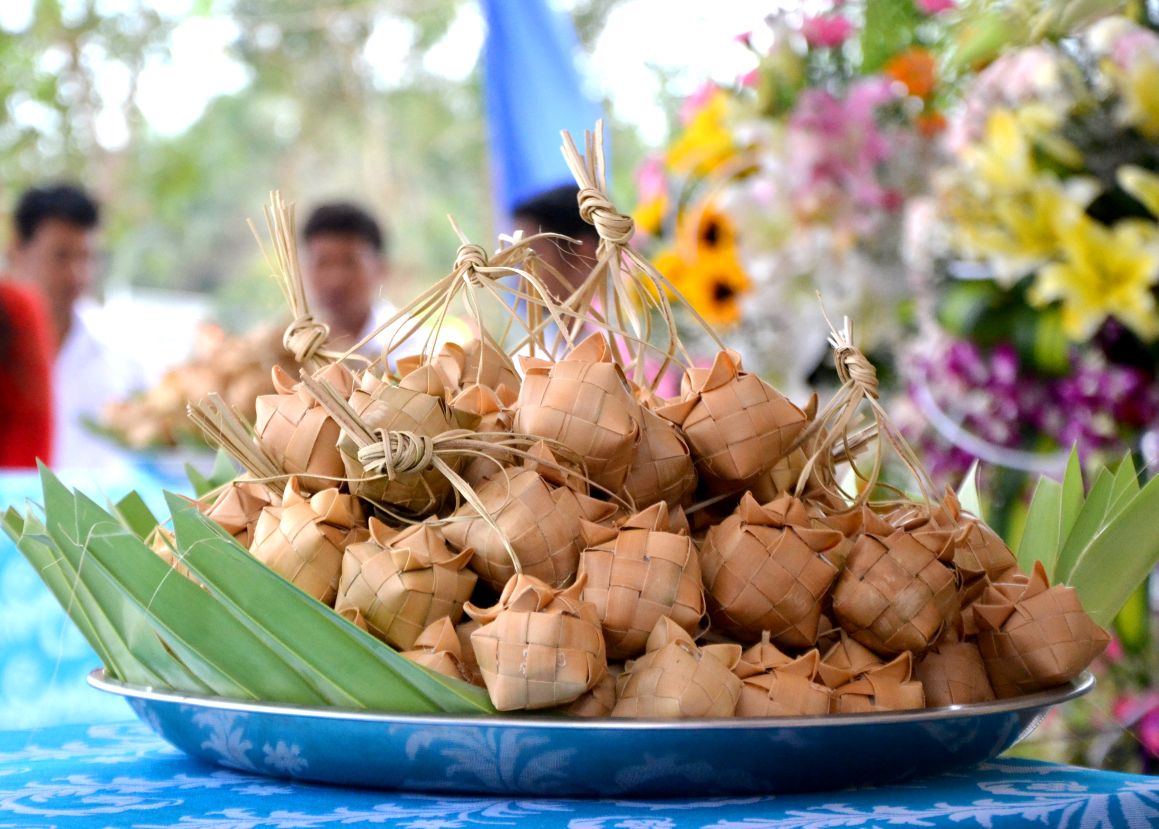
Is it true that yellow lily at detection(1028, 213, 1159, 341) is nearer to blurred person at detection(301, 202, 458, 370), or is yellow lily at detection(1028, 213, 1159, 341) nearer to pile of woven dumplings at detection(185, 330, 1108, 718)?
pile of woven dumplings at detection(185, 330, 1108, 718)

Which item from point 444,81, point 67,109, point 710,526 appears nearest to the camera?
point 710,526

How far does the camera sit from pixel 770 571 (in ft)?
1.87

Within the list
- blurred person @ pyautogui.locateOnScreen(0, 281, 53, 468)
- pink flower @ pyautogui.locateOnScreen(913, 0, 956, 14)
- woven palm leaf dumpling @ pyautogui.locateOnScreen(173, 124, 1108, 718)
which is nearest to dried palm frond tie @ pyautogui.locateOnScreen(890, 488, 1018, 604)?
woven palm leaf dumpling @ pyautogui.locateOnScreen(173, 124, 1108, 718)

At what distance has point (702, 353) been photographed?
85.6 inches

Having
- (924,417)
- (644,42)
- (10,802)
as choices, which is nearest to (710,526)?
(10,802)

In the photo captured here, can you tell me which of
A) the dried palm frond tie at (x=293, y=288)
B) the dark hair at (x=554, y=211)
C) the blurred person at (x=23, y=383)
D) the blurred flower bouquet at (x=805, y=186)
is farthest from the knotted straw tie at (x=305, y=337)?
the blurred person at (x=23, y=383)

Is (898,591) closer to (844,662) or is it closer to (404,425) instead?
→ (844,662)

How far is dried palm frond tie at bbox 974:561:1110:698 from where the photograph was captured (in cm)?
59

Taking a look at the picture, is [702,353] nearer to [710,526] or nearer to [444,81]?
[710,526]

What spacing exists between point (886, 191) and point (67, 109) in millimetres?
6729

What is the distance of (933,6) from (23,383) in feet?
7.41

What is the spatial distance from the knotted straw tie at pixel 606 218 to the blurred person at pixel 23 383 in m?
2.53

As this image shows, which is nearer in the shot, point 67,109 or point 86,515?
point 86,515

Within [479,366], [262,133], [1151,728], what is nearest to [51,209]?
[1151,728]
